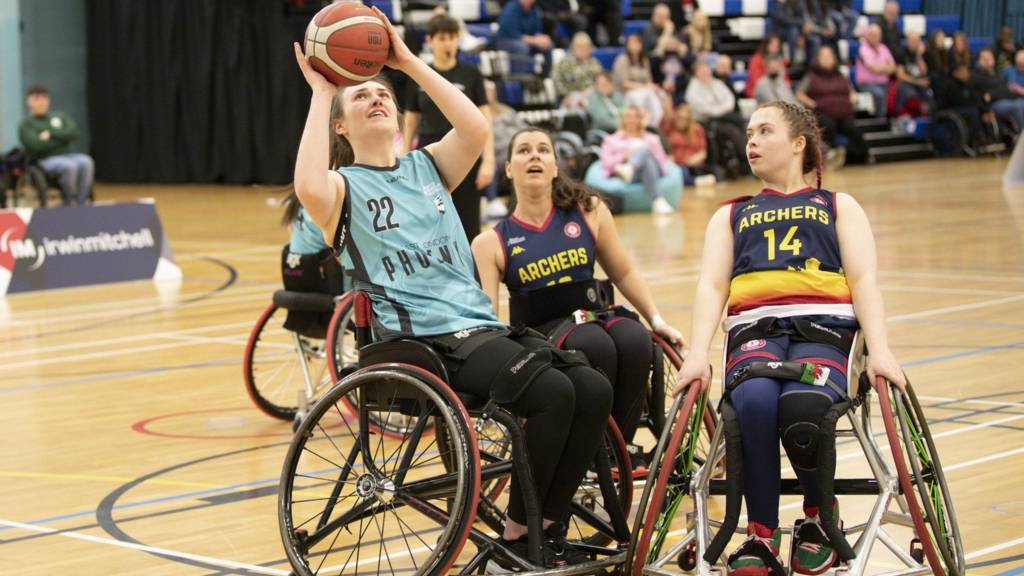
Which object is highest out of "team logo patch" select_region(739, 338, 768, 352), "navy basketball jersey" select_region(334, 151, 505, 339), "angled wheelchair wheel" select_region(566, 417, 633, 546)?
"navy basketball jersey" select_region(334, 151, 505, 339)

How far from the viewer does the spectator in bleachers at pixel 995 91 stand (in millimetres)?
20234

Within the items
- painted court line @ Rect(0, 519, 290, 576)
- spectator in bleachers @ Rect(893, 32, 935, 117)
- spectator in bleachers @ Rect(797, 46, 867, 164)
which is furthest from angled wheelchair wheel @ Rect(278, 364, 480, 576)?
spectator in bleachers @ Rect(893, 32, 935, 117)

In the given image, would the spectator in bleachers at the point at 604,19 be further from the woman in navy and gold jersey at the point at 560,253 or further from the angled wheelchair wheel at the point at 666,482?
the angled wheelchair wheel at the point at 666,482

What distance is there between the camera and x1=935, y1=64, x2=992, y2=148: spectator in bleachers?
66.3 ft

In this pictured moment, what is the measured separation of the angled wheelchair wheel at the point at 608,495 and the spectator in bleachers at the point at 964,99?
1740cm

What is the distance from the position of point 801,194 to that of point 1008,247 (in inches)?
282

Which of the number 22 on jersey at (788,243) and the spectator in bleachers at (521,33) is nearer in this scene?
the number 22 on jersey at (788,243)

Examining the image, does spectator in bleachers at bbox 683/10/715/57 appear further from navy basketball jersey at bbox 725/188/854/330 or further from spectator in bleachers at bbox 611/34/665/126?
navy basketball jersey at bbox 725/188/854/330

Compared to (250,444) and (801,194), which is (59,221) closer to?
(250,444)

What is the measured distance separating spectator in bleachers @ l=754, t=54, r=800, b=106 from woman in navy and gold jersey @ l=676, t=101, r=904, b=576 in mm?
14464

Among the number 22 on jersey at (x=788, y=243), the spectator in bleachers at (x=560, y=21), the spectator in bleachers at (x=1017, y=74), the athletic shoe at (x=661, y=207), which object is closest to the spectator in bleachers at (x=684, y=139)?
the spectator in bleachers at (x=560, y=21)

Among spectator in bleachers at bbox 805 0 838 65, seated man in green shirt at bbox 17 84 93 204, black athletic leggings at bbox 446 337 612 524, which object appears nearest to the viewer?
black athletic leggings at bbox 446 337 612 524

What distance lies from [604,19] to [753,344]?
15.5 m

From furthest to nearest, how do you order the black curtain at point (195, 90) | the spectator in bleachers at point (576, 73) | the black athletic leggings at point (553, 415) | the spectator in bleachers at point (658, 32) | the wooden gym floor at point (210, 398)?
the black curtain at point (195, 90)
the spectator in bleachers at point (658, 32)
the spectator in bleachers at point (576, 73)
the wooden gym floor at point (210, 398)
the black athletic leggings at point (553, 415)
